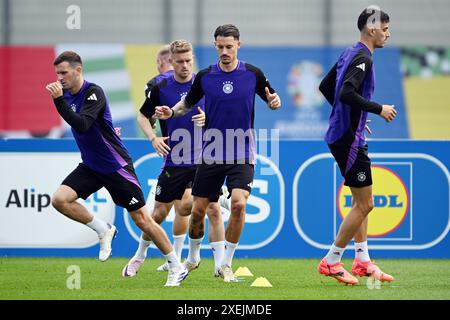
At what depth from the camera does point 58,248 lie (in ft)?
41.0

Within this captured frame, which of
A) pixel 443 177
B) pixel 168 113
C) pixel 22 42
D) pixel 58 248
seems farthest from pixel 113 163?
pixel 22 42

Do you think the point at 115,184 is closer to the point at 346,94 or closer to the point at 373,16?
the point at 346,94

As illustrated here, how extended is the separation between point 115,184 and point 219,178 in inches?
40.2

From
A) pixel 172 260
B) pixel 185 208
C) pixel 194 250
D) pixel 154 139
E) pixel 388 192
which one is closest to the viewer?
pixel 172 260

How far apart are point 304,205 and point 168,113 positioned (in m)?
3.24

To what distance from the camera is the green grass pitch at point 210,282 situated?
8742 millimetres

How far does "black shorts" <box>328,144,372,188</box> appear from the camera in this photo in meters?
9.59

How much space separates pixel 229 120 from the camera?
9719mm

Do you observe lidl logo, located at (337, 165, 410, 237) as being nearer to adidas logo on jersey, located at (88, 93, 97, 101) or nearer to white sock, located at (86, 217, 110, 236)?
white sock, located at (86, 217, 110, 236)

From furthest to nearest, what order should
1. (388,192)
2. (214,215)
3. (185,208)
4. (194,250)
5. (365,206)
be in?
1. (388,192)
2. (185,208)
3. (194,250)
4. (214,215)
5. (365,206)

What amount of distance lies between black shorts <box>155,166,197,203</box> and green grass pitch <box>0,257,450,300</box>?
80 centimetres

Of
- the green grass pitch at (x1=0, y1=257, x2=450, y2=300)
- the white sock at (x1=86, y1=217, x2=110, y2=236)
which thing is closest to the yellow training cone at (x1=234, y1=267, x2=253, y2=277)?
the green grass pitch at (x1=0, y1=257, x2=450, y2=300)

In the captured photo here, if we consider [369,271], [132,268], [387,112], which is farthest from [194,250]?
[387,112]

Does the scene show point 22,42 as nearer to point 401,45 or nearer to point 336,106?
point 401,45
